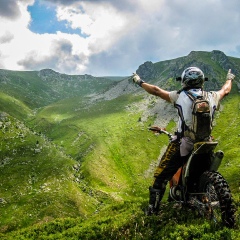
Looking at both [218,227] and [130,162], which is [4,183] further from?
[218,227]

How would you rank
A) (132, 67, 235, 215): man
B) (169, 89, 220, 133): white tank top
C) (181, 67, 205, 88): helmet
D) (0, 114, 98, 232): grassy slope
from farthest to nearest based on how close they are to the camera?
(0, 114, 98, 232): grassy slope
(181, 67, 205, 88): helmet
(132, 67, 235, 215): man
(169, 89, 220, 133): white tank top

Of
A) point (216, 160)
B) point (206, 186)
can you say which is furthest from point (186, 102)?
point (206, 186)

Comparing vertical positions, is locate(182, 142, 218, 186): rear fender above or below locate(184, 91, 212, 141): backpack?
below

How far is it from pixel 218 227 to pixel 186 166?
229cm

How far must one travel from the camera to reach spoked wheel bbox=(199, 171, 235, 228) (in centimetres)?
938

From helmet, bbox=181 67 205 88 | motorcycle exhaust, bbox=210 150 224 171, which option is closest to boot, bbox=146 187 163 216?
motorcycle exhaust, bbox=210 150 224 171

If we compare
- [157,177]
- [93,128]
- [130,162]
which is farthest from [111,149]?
[157,177]

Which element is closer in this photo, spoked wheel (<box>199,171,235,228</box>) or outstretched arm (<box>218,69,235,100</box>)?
spoked wheel (<box>199,171,235,228</box>)

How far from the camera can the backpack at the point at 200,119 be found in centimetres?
984

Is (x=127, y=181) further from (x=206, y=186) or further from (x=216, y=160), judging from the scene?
(x=216, y=160)

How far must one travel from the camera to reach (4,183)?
4567 inches

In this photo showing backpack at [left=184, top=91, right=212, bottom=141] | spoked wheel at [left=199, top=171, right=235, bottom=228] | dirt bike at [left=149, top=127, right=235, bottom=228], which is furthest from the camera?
backpack at [left=184, top=91, right=212, bottom=141]

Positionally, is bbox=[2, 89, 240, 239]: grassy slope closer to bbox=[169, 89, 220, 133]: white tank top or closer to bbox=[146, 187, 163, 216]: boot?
bbox=[146, 187, 163, 216]: boot

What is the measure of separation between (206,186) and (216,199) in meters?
0.58
